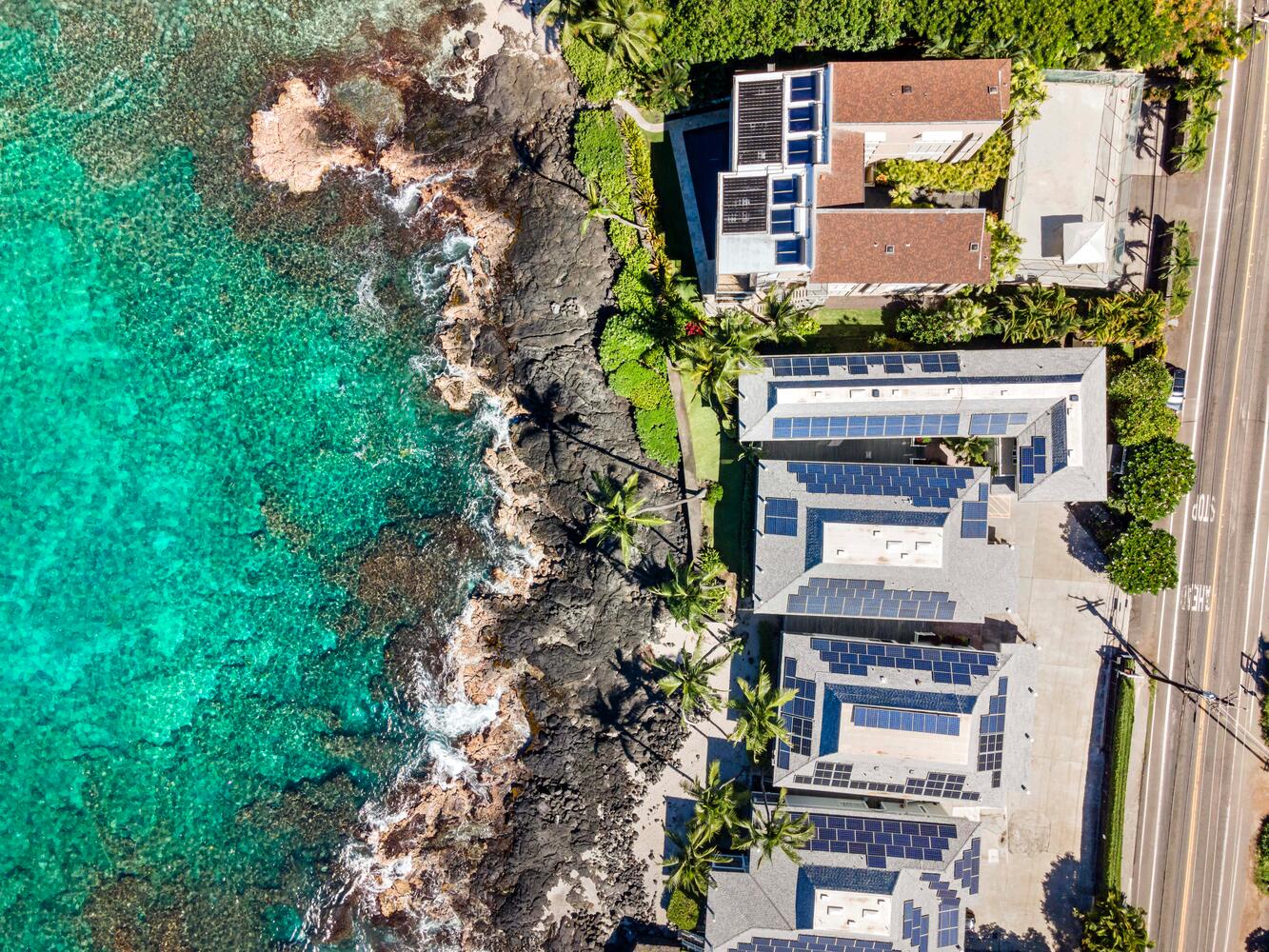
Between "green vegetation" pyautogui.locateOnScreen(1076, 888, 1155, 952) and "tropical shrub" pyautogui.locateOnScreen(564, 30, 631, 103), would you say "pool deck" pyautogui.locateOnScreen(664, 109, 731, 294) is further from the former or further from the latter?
"green vegetation" pyautogui.locateOnScreen(1076, 888, 1155, 952)

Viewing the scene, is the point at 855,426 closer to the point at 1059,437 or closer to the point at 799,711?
the point at 1059,437

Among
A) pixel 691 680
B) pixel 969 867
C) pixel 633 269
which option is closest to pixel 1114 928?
pixel 969 867

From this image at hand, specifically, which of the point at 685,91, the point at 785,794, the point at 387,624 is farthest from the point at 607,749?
the point at 685,91

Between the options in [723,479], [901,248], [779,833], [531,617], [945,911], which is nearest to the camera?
[779,833]

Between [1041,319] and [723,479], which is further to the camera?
[723,479]

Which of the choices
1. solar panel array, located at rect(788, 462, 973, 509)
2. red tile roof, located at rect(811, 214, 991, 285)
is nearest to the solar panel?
solar panel array, located at rect(788, 462, 973, 509)

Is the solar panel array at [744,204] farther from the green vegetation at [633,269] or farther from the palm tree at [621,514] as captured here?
the palm tree at [621,514]

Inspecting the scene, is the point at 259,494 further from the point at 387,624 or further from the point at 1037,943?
the point at 1037,943
